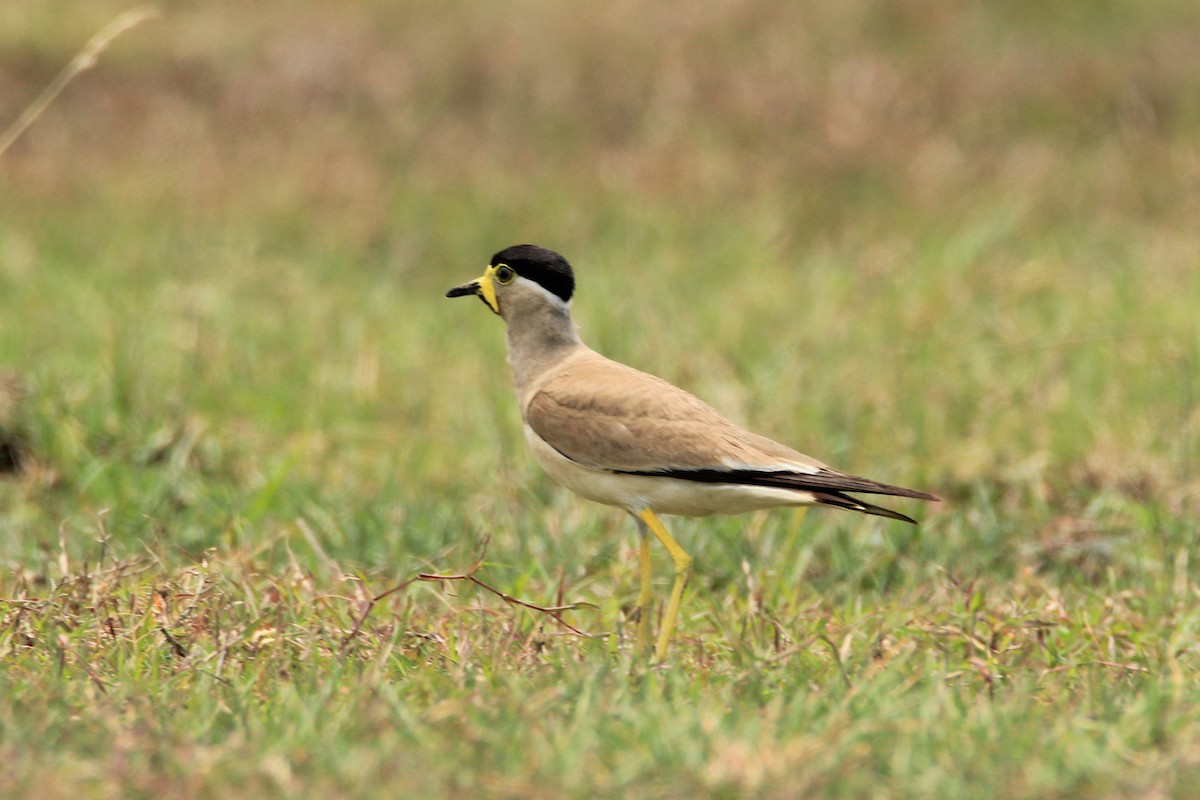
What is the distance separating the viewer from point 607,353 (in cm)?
781

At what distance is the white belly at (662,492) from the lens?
4162 mm

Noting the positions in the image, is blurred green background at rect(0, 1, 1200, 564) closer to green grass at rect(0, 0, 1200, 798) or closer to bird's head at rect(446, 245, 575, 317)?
green grass at rect(0, 0, 1200, 798)

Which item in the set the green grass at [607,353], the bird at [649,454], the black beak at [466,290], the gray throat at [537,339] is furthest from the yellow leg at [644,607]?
the black beak at [466,290]

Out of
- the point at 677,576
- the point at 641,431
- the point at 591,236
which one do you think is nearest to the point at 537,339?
the point at 641,431

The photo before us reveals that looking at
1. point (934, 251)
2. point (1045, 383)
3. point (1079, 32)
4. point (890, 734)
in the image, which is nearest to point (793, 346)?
point (1045, 383)

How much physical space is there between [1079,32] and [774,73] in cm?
288

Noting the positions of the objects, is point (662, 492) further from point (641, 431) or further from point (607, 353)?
point (607, 353)

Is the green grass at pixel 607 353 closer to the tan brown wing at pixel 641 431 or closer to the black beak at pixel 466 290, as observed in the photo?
the tan brown wing at pixel 641 431

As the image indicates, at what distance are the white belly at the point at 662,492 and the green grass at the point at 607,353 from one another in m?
0.38

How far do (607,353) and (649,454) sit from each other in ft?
11.8

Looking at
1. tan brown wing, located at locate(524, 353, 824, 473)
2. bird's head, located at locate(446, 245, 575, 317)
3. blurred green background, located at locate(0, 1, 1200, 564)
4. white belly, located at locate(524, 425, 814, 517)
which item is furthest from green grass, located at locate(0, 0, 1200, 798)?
bird's head, located at locate(446, 245, 575, 317)

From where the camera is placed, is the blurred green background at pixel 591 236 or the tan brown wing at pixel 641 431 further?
the blurred green background at pixel 591 236

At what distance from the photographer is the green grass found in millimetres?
3492

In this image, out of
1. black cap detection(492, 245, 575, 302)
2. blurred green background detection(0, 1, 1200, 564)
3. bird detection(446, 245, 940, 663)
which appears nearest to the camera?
bird detection(446, 245, 940, 663)
